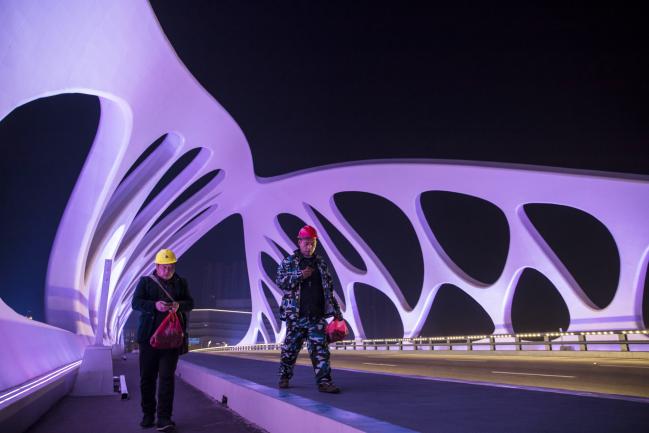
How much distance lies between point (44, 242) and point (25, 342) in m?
9.54

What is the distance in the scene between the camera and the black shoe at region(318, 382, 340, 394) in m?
5.19

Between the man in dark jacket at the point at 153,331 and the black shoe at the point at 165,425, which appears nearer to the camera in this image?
the black shoe at the point at 165,425

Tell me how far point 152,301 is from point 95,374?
414cm

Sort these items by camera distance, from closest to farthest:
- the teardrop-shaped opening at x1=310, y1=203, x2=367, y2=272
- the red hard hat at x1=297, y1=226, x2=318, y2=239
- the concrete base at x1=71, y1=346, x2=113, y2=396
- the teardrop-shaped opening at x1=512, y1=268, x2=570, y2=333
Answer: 1. the red hard hat at x1=297, y1=226, x2=318, y2=239
2. the concrete base at x1=71, y1=346, x2=113, y2=396
3. the teardrop-shaped opening at x1=512, y1=268, x2=570, y2=333
4. the teardrop-shaped opening at x1=310, y1=203, x2=367, y2=272

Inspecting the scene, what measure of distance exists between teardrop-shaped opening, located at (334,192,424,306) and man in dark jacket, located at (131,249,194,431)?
37372 mm

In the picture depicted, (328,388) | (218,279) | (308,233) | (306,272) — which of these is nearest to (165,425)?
(328,388)

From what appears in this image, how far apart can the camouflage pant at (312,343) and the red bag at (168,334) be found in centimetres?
115

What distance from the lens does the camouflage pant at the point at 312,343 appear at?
543 cm

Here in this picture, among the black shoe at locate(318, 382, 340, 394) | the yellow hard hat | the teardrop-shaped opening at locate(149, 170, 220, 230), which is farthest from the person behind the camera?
the teardrop-shaped opening at locate(149, 170, 220, 230)

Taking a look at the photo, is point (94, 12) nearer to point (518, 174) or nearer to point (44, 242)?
point (44, 242)

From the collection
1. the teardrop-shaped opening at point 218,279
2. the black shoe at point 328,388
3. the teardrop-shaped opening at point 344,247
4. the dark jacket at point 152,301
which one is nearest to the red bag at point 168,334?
the dark jacket at point 152,301

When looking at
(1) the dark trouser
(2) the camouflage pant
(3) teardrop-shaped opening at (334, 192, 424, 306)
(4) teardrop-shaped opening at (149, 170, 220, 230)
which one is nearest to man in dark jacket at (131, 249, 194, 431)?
(1) the dark trouser

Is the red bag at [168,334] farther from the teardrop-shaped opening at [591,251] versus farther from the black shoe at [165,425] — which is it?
the teardrop-shaped opening at [591,251]

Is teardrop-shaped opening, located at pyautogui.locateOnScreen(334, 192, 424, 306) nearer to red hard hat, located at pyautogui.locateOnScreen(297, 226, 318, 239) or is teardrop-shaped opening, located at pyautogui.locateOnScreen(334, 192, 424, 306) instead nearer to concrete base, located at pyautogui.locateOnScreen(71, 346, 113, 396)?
concrete base, located at pyautogui.locateOnScreen(71, 346, 113, 396)
